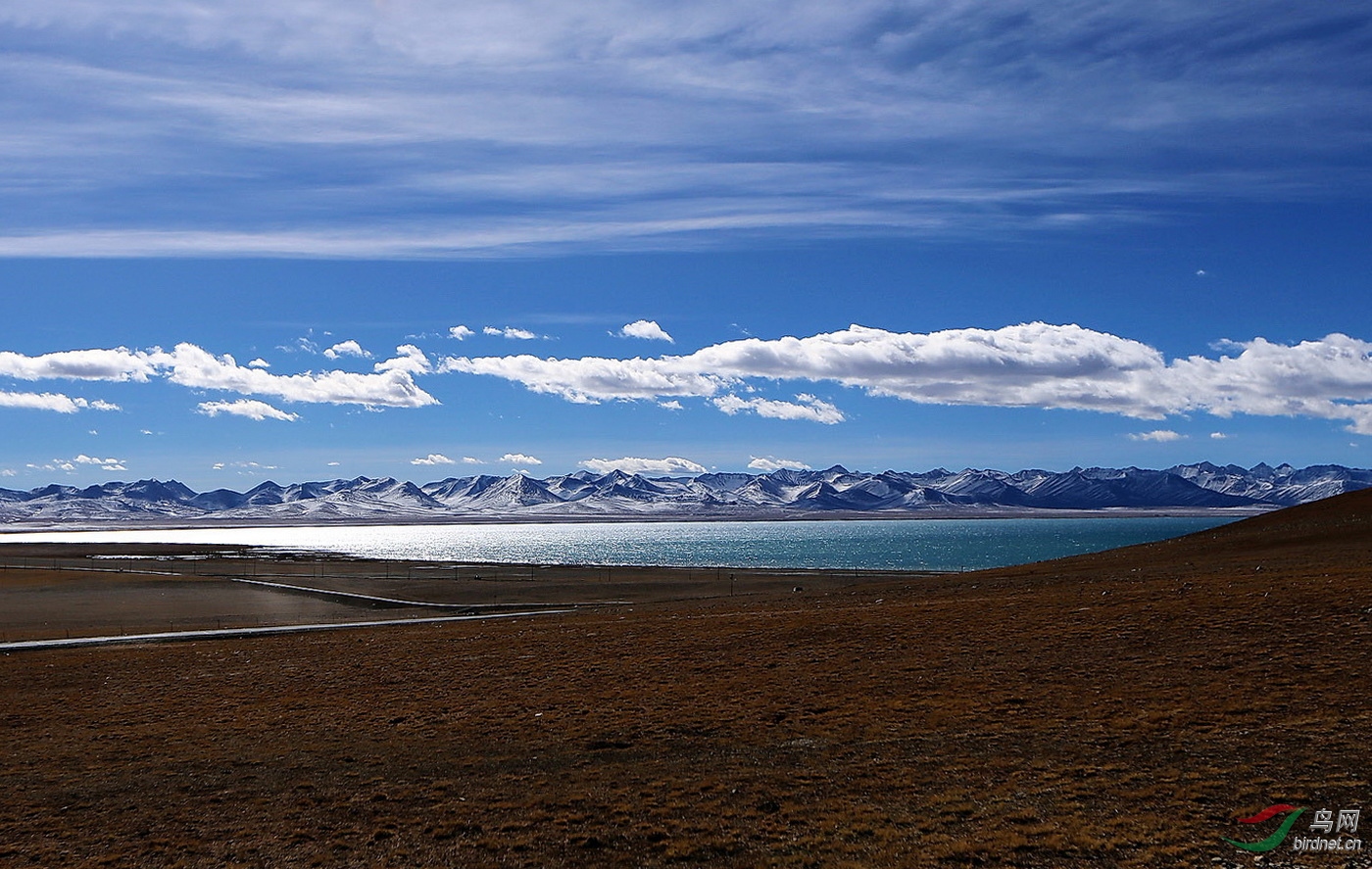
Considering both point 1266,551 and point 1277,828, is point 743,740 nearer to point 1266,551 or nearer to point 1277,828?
point 1277,828

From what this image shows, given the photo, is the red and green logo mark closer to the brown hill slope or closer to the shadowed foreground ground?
the shadowed foreground ground

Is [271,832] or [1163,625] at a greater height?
[1163,625]

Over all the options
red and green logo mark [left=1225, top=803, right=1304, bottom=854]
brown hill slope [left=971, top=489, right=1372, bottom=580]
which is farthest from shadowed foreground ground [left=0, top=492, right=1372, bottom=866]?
brown hill slope [left=971, top=489, right=1372, bottom=580]

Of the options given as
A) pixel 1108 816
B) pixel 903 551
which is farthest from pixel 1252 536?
pixel 903 551

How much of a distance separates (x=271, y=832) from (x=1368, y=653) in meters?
27.5

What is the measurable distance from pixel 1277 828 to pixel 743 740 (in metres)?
11.6

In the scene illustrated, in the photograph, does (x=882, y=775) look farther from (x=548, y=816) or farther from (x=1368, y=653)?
(x=1368, y=653)

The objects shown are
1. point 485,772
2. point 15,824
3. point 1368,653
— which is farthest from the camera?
point 1368,653

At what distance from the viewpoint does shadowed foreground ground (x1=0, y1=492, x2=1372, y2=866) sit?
1612cm

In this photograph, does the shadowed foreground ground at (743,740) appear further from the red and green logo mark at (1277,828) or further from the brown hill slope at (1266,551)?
the brown hill slope at (1266,551)

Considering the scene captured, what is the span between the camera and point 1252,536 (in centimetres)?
6425

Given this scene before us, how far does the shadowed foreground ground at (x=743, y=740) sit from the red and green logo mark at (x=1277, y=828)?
0.23m

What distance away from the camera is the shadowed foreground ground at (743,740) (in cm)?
1612

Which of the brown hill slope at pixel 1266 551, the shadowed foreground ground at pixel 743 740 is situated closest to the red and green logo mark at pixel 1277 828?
the shadowed foreground ground at pixel 743 740
